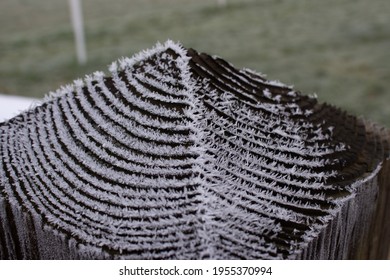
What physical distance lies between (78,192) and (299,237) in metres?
0.37

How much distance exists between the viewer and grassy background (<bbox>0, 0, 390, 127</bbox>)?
4348mm

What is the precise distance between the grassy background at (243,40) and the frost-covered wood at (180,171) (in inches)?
104

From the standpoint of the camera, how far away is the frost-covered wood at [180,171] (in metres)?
0.75

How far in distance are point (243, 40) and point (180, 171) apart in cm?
510

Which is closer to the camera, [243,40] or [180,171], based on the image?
[180,171]

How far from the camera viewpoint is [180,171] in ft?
2.52

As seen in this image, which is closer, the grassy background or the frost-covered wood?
the frost-covered wood

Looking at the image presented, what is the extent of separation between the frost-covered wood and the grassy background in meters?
2.64

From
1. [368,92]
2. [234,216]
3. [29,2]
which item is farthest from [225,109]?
[29,2]

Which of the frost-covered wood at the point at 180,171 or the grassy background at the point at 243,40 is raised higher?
the grassy background at the point at 243,40

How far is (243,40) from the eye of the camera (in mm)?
5684

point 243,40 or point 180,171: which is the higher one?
point 243,40

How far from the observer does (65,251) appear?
80cm

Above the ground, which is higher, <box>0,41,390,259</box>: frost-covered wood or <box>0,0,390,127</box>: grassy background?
<box>0,0,390,127</box>: grassy background
